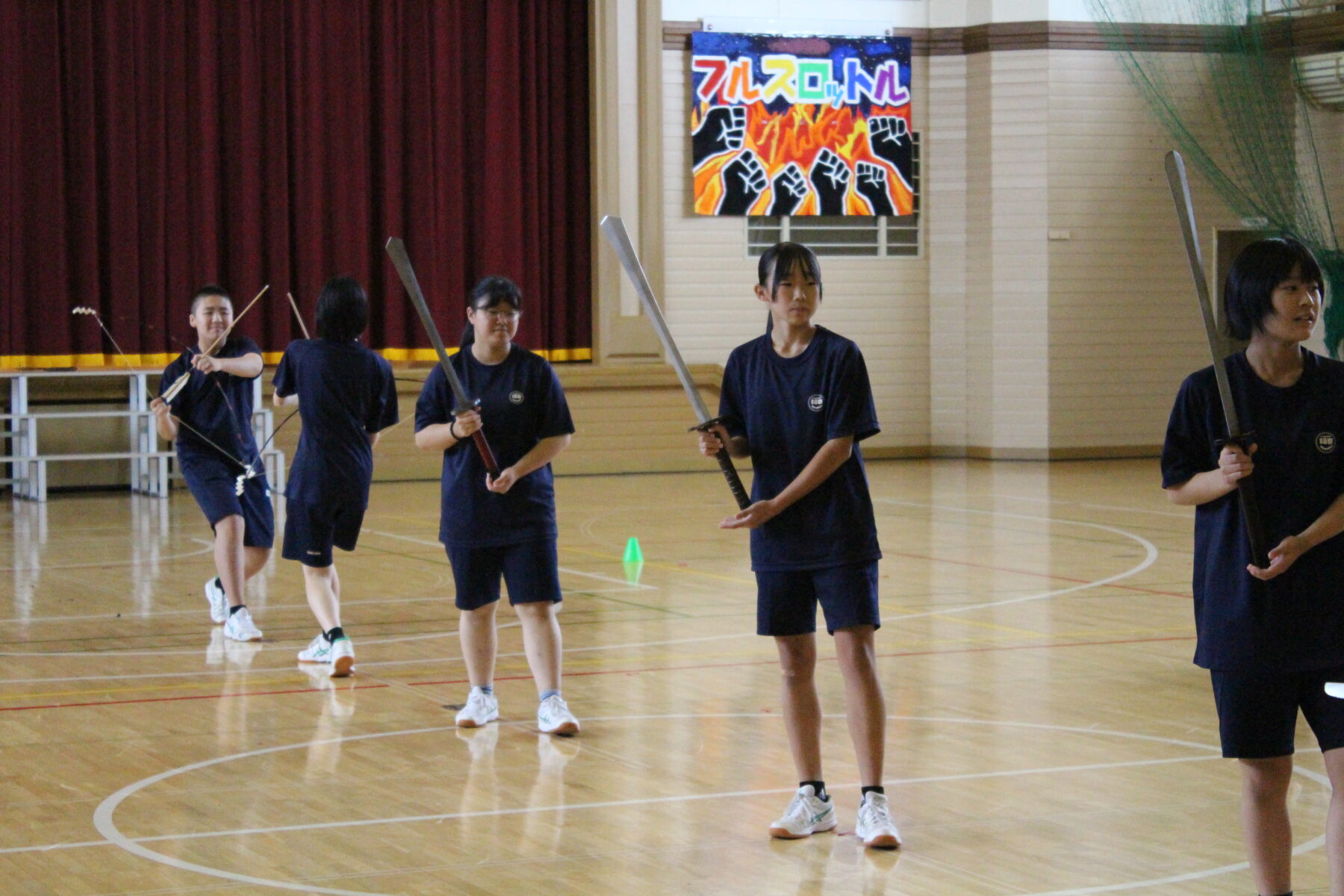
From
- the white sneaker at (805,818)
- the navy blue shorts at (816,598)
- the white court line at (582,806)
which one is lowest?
the white court line at (582,806)

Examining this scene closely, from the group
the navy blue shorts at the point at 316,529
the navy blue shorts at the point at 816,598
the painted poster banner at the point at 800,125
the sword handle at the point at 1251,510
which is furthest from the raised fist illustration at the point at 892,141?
the sword handle at the point at 1251,510

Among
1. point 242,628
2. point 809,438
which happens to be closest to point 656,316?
point 809,438

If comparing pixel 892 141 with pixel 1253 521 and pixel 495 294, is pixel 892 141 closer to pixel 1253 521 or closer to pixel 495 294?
pixel 495 294

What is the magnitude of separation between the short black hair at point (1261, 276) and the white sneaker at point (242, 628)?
559 cm

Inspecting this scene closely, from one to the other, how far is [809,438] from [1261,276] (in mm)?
1472

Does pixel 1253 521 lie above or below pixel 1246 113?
below

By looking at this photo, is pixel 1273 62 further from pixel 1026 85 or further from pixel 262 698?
pixel 262 698

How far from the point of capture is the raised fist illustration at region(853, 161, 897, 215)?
1950 centimetres

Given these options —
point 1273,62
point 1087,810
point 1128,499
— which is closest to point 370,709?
point 1087,810

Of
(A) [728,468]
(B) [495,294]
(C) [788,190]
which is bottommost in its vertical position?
(A) [728,468]

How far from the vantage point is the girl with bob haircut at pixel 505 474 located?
6.00 m

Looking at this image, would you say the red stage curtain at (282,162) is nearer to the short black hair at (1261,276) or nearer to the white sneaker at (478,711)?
the white sneaker at (478,711)

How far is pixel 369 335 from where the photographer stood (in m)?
18.2

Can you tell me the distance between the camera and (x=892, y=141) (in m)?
19.6
